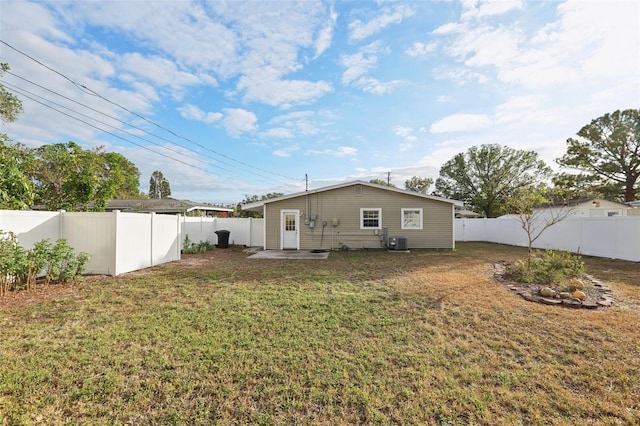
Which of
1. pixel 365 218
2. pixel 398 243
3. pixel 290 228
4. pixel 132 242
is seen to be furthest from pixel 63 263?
pixel 398 243

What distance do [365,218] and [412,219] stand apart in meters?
2.29

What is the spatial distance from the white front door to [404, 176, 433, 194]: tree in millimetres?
32331

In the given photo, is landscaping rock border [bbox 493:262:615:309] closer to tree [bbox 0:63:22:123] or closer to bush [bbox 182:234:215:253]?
bush [bbox 182:234:215:253]

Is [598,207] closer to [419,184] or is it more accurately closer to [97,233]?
[419,184]

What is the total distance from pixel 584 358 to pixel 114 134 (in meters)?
16.9

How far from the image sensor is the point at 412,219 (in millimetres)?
13570

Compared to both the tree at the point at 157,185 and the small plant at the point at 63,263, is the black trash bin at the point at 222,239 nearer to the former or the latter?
the small plant at the point at 63,263

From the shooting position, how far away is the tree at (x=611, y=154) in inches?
806

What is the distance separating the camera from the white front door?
13641mm

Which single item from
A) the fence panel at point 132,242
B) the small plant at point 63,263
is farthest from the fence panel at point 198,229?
the small plant at point 63,263

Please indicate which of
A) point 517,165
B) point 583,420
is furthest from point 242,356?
point 517,165

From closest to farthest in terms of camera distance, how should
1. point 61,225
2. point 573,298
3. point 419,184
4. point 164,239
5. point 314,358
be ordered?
point 314,358 < point 573,298 < point 61,225 < point 164,239 < point 419,184

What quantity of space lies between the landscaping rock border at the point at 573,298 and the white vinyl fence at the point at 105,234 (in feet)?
31.0

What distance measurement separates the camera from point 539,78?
827 centimetres
